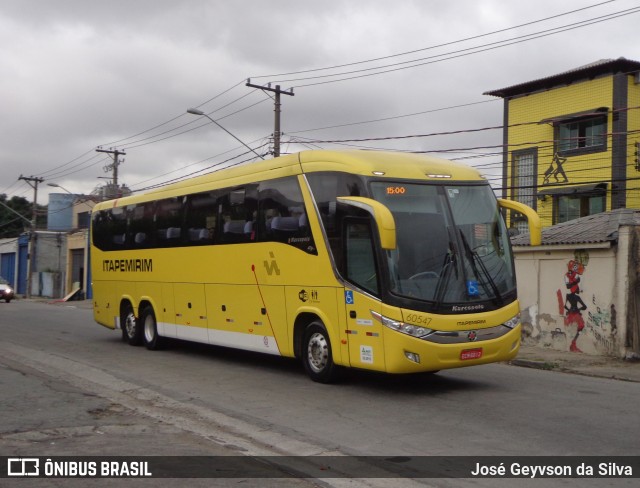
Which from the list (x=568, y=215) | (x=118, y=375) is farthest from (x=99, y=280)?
(x=568, y=215)

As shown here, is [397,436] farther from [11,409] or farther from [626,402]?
[11,409]

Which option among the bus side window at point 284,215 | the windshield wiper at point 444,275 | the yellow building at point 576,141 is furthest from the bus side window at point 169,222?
the yellow building at point 576,141

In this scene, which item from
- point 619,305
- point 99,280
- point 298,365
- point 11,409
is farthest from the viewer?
point 99,280

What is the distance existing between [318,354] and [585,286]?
8085mm

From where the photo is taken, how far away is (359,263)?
1050 centimetres

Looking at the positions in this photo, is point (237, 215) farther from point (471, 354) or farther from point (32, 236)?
point (32, 236)

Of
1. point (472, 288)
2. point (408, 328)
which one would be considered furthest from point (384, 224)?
point (472, 288)

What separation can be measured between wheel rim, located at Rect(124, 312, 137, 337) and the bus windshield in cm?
909

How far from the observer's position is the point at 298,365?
44.9 ft

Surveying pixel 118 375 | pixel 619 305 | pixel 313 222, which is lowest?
pixel 118 375

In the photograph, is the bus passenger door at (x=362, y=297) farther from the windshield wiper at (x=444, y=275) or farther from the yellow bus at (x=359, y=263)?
the windshield wiper at (x=444, y=275)

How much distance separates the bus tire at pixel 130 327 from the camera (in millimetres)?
17203

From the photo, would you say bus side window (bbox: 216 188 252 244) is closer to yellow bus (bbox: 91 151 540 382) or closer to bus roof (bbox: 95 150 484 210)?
yellow bus (bbox: 91 151 540 382)

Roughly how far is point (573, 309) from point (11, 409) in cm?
1251
